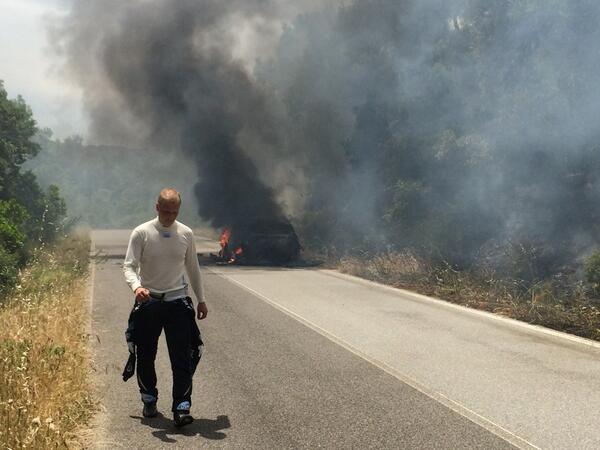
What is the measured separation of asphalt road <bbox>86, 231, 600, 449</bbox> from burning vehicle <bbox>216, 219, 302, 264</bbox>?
12.1 m

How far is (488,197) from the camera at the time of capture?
16297 mm

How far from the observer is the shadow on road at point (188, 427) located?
499cm

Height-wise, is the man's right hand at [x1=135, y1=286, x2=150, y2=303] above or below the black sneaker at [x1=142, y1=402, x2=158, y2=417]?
above

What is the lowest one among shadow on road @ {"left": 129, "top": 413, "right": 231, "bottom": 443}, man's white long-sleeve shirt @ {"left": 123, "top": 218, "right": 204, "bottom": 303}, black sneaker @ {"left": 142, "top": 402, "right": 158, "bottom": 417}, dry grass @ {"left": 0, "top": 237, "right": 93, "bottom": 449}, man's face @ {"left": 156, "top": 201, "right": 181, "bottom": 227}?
shadow on road @ {"left": 129, "top": 413, "right": 231, "bottom": 443}

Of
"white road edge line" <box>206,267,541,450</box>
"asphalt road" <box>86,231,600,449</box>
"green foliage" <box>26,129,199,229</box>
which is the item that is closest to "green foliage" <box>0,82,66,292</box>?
"asphalt road" <box>86,231,600,449</box>

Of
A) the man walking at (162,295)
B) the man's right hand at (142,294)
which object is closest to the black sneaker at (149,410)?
the man walking at (162,295)

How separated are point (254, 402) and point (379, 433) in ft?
4.29

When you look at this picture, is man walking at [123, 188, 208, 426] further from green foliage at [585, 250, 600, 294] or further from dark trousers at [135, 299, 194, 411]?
green foliage at [585, 250, 600, 294]

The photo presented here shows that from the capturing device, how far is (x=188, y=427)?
5.22 metres

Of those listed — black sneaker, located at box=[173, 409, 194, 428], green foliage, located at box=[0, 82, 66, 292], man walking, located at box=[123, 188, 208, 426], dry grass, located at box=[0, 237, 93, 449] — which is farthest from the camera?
green foliage, located at box=[0, 82, 66, 292]

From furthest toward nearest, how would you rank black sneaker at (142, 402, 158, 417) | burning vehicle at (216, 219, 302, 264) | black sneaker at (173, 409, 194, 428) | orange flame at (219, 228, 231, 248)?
1. orange flame at (219, 228, 231, 248)
2. burning vehicle at (216, 219, 302, 264)
3. black sneaker at (142, 402, 158, 417)
4. black sneaker at (173, 409, 194, 428)

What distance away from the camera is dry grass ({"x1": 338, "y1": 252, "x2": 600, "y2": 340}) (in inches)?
406

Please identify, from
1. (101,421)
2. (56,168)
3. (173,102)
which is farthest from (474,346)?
(56,168)

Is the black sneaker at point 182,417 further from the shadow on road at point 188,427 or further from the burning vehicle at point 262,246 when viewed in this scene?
the burning vehicle at point 262,246
